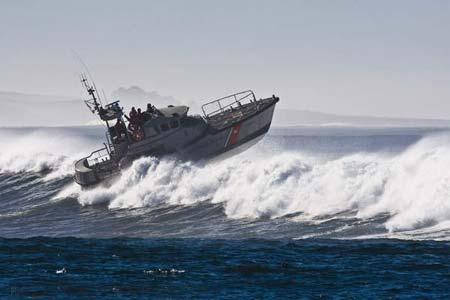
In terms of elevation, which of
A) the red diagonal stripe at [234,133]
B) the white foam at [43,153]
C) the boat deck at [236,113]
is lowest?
the red diagonal stripe at [234,133]

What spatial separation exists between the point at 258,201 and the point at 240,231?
15.2 ft

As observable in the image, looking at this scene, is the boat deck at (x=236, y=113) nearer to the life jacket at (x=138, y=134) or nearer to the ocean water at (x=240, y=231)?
the ocean water at (x=240, y=231)

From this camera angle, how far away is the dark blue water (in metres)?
23.7

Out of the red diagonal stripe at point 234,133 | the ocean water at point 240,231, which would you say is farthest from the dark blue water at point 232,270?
the red diagonal stripe at point 234,133

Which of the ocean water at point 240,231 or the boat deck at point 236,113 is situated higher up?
the boat deck at point 236,113

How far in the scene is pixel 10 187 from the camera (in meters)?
56.0

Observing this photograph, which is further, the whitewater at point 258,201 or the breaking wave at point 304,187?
the breaking wave at point 304,187

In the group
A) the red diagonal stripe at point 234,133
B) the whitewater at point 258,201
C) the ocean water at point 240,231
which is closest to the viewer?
the ocean water at point 240,231

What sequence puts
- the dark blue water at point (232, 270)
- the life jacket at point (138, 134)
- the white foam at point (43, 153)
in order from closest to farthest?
the dark blue water at point (232, 270) → the life jacket at point (138, 134) → the white foam at point (43, 153)

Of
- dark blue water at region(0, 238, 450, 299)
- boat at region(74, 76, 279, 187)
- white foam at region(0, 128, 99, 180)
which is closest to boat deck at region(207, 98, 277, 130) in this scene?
boat at region(74, 76, 279, 187)

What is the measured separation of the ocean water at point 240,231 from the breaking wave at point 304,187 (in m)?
0.07

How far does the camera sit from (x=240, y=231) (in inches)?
1361

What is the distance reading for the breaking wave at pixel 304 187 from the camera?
33.8m

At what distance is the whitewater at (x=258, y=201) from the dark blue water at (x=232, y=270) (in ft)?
8.58
